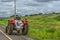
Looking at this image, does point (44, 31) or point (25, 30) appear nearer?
point (25, 30)

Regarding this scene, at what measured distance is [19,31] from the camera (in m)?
30.9

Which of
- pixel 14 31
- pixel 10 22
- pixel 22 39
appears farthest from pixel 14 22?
pixel 22 39

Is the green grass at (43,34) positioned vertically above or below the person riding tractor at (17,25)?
below

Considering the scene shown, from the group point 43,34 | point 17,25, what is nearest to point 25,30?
point 17,25

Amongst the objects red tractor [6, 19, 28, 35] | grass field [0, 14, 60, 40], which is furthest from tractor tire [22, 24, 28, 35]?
grass field [0, 14, 60, 40]

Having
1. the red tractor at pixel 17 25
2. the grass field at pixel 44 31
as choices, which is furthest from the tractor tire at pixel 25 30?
the grass field at pixel 44 31

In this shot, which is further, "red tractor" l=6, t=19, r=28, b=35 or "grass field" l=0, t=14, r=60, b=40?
"red tractor" l=6, t=19, r=28, b=35

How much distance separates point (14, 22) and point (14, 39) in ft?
18.4

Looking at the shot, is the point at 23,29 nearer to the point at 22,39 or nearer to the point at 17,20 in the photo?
the point at 17,20

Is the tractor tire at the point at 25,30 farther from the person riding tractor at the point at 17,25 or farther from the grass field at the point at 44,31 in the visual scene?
the grass field at the point at 44,31

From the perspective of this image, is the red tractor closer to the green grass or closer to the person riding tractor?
the person riding tractor

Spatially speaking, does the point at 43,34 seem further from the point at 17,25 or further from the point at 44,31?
the point at 44,31

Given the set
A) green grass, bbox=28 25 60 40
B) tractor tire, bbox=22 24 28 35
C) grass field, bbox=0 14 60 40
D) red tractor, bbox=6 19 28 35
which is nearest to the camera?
green grass, bbox=28 25 60 40

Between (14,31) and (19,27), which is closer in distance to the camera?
(19,27)
